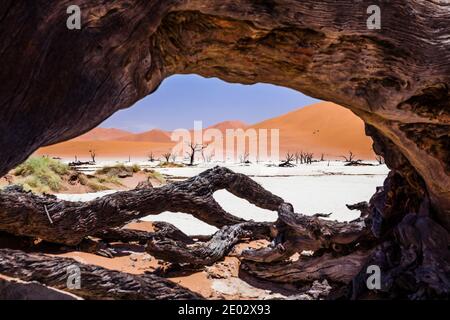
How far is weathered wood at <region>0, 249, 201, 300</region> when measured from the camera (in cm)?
295

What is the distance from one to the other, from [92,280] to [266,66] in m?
2.03

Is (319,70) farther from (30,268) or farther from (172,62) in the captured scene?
(30,268)

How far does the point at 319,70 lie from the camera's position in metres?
2.83

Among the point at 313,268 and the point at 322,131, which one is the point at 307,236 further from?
the point at 322,131

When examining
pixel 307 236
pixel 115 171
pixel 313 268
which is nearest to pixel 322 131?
pixel 115 171

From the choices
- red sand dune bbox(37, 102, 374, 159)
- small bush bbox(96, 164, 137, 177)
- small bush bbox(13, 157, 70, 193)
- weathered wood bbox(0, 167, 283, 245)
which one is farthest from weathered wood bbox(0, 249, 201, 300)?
red sand dune bbox(37, 102, 374, 159)

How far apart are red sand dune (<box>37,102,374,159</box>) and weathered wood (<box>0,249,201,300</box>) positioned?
241ft

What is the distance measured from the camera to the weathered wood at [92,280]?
2.95m

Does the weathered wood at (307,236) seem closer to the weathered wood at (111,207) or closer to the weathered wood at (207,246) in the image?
the weathered wood at (207,246)

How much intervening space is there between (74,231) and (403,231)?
13.0 ft

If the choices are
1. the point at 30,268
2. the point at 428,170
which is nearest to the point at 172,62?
the point at 30,268

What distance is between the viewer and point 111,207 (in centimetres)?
562

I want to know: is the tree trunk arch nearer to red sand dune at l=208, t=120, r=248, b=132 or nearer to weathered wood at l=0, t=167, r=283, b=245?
weathered wood at l=0, t=167, r=283, b=245

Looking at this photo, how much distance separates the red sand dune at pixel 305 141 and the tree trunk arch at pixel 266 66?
72.5 metres
